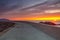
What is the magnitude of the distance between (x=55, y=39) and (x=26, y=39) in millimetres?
1815

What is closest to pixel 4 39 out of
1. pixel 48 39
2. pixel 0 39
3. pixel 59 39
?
pixel 0 39

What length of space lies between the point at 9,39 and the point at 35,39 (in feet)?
5.18

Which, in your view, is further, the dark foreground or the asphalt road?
the dark foreground

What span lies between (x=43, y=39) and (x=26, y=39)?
1046 mm

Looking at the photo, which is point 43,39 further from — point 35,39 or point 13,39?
point 13,39

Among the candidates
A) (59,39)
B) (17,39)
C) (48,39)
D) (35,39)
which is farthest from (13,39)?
(59,39)

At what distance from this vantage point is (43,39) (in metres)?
10.1

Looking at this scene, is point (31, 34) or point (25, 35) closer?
point (25, 35)

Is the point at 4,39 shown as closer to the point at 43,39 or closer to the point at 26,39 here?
the point at 26,39

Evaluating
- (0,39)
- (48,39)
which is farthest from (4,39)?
(48,39)

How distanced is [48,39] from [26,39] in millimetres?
1339

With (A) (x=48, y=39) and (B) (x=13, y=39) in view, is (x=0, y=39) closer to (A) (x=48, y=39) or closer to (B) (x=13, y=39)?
(B) (x=13, y=39)

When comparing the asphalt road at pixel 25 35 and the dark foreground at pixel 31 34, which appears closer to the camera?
the asphalt road at pixel 25 35

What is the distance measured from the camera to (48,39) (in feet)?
33.1
